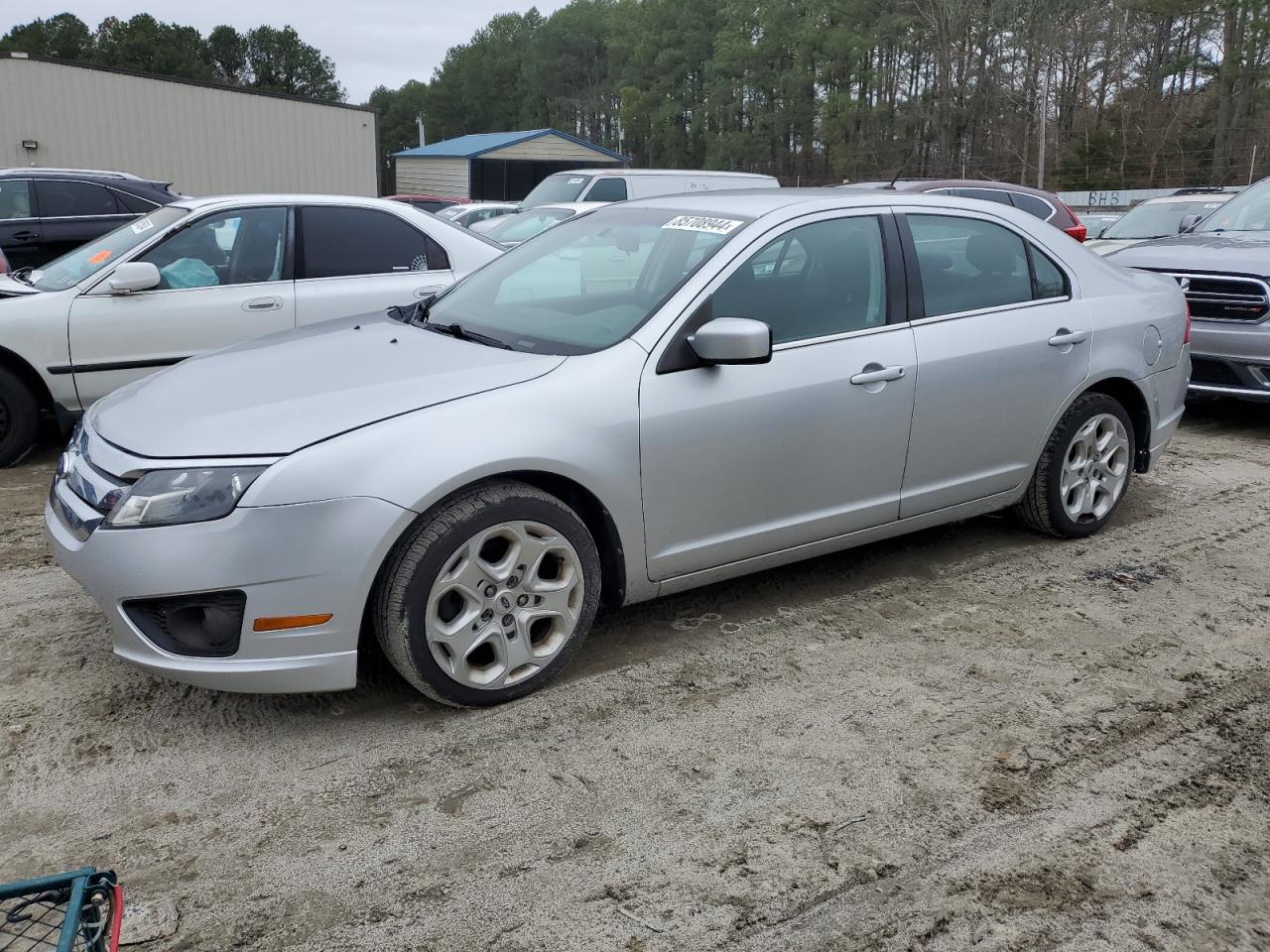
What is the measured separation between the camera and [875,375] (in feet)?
13.8

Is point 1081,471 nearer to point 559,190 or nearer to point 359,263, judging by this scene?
point 359,263

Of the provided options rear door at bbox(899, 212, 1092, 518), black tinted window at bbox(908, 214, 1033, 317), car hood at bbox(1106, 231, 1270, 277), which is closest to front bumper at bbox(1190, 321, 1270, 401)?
car hood at bbox(1106, 231, 1270, 277)

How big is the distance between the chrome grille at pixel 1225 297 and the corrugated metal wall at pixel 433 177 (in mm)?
38026

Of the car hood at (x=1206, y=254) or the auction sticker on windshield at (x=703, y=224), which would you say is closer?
the auction sticker on windshield at (x=703, y=224)

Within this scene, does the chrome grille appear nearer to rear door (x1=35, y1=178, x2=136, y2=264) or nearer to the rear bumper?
the rear bumper

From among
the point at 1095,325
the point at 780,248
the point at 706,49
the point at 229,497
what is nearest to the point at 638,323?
the point at 780,248

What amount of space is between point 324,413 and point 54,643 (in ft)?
5.00

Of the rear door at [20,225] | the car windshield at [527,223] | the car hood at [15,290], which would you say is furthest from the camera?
the car windshield at [527,223]

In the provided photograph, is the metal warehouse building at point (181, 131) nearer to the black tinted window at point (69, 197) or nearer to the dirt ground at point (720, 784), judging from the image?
the black tinted window at point (69, 197)

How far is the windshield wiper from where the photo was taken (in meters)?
3.97

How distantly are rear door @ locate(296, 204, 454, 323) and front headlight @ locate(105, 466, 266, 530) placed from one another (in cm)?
356

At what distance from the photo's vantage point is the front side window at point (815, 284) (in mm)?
4031

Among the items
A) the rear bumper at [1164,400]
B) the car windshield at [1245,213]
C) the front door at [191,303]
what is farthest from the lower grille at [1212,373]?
the front door at [191,303]

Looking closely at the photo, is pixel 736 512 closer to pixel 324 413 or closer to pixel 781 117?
pixel 324 413
